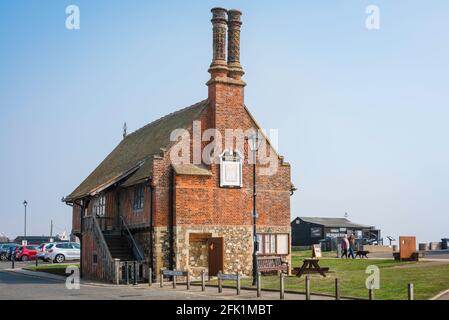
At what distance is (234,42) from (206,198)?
8404 millimetres

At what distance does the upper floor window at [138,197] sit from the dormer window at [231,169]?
4034mm

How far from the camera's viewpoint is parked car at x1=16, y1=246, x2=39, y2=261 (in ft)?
197

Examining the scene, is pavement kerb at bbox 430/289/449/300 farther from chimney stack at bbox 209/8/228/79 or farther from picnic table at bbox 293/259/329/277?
chimney stack at bbox 209/8/228/79

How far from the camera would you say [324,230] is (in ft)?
221

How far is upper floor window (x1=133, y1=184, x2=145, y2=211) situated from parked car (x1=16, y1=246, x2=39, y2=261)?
94.5ft

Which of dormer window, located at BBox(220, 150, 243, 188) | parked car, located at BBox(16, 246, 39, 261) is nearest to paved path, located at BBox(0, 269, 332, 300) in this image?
dormer window, located at BBox(220, 150, 243, 188)

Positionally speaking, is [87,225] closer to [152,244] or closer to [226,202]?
[152,244]

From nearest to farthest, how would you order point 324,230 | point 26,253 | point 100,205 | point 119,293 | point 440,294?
point 440,294, point 119,293, point 100,205, point 26,253, point 324,230

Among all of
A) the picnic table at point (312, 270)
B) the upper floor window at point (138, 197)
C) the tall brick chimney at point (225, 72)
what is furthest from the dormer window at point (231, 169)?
the picnic table at point (312, 270)

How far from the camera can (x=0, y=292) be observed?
25.5 m

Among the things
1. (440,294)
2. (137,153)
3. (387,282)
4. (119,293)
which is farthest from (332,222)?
(440,294)

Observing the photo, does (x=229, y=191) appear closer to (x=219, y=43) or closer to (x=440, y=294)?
(x=219, y=43)

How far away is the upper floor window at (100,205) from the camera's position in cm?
3884
